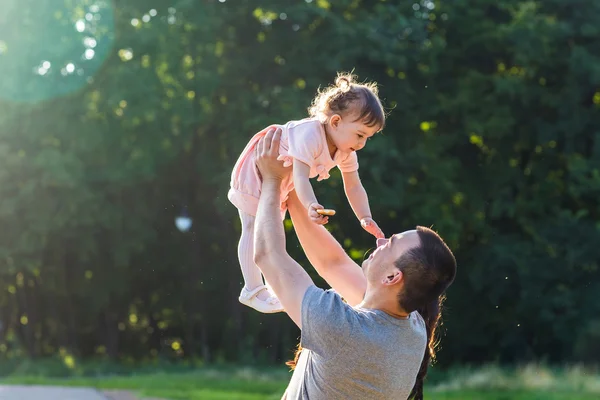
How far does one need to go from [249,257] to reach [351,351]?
0.99 m

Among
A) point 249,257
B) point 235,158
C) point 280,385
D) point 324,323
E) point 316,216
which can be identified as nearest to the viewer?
point 324,323

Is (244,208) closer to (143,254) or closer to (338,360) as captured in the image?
(338,360)

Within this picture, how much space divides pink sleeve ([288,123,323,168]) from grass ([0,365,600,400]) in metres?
9.20

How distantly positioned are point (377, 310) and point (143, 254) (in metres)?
19.7

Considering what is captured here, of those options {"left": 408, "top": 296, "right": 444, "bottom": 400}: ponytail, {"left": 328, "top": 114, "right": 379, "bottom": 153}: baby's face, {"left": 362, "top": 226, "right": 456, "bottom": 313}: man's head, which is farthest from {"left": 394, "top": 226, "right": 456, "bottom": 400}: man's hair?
{"left": 328, "top": 114, "right": 379, "bottom": 153}: baby's face


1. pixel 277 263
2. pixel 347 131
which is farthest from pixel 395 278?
pixel 347 131

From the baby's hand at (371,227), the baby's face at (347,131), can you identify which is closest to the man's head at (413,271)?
the baby's hand at (371,227)

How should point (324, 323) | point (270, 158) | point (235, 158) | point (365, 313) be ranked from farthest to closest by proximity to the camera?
1. point (235, 158)
2. point (270, 158)
3. point (365, 313)
4. point (324, 323)

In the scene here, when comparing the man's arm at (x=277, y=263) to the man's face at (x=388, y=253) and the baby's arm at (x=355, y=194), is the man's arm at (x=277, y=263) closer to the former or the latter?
the man's face at (x=388, y=253)

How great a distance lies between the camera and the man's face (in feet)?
10.3

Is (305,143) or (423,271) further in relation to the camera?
(305,143)

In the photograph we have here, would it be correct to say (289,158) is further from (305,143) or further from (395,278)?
(395,278)

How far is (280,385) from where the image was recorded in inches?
614

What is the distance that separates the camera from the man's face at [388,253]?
10.3 feet
